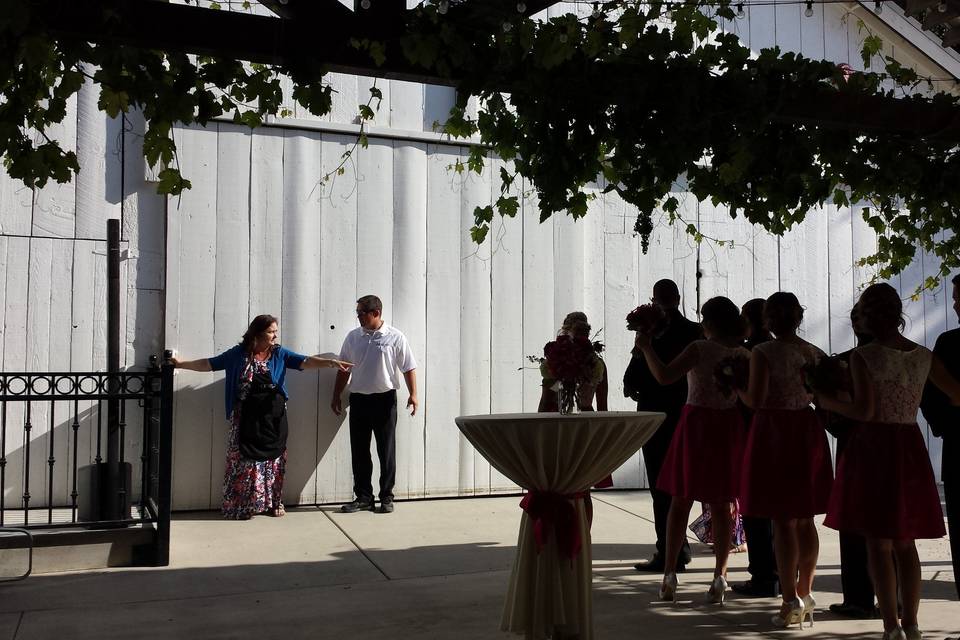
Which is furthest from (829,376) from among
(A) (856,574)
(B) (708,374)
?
(A) (856,574)

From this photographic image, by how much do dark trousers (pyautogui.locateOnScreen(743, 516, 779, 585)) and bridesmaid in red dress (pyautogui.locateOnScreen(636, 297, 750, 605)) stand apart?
0.28 meters

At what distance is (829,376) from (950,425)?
767mm

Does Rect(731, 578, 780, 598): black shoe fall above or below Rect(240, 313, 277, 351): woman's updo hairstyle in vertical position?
below

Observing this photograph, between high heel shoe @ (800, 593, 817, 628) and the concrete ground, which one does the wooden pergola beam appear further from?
the concrete ground

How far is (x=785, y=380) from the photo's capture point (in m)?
4.61

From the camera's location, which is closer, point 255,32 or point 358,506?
point 255,32

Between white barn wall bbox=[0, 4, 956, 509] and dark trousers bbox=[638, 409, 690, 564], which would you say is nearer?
dark trousers bbox=[638, 409, 690, 564]

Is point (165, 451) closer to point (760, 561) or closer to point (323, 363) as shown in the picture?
point (323, 363)

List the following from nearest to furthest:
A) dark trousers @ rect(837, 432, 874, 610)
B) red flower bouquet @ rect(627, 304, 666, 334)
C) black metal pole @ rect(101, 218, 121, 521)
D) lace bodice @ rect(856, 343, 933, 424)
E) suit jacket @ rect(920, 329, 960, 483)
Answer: lace bodice @ rect(856, 343, 933, 424)
suit jacket @ rect(920, 329, 960, 483)
dark trousers @ rect(837, 432, 874, 610)
red flower bouquet @ rect(627, 304, 666, 334)
black metal pole @ rect(101, 218, 121, 521)

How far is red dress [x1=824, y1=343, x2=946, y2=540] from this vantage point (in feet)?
13.1

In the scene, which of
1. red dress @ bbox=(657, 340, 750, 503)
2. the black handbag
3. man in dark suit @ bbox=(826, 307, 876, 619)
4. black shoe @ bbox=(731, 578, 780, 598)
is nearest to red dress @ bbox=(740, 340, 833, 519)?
man in dark suit @ bbox=(826, 307, 876, 619)

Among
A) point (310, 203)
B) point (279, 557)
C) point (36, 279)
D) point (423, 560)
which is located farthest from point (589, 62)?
point (36, 279)

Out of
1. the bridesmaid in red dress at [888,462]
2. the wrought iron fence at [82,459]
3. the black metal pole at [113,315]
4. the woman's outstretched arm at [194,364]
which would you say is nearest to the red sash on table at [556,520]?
the bridesmaid in red dress at [888,462]

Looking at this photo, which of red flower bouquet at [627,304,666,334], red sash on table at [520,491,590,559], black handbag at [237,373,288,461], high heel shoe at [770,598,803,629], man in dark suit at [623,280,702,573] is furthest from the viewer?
black handbag at [237,373,288,461]
